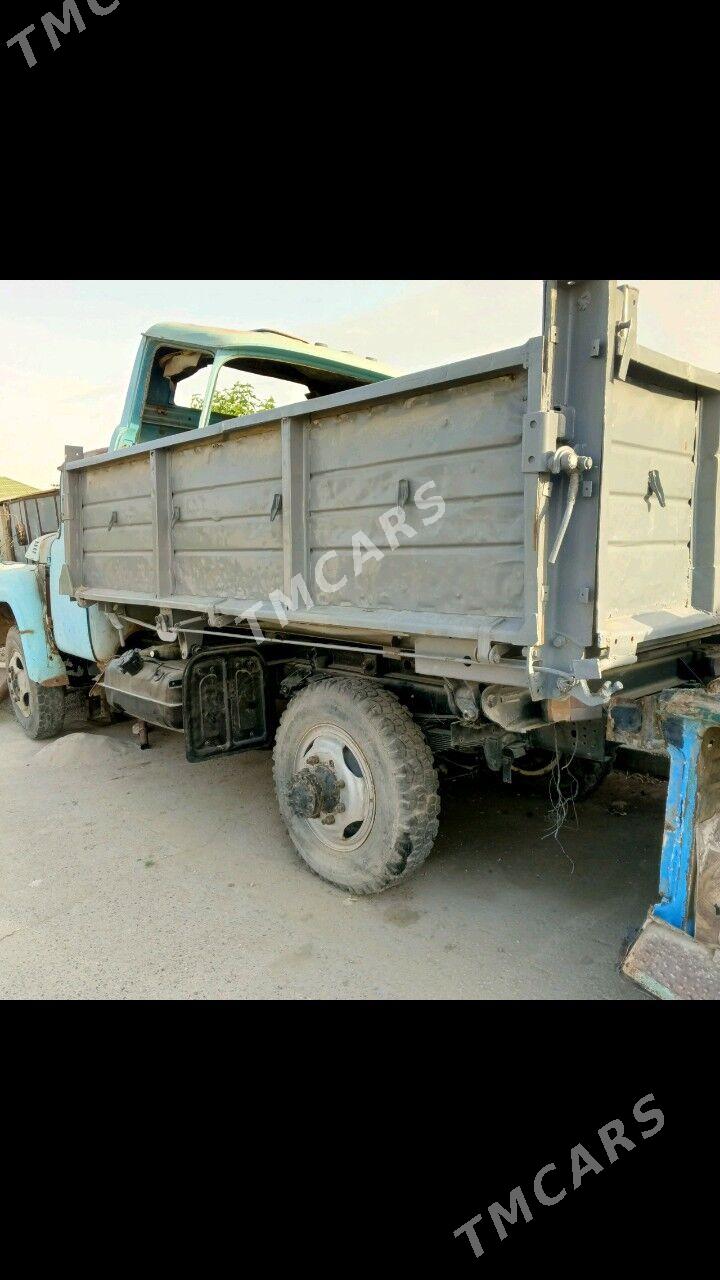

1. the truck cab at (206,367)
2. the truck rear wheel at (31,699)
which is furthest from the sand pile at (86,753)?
the truck cab at (206,367)

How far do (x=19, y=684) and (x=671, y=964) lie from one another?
5797 millimetres

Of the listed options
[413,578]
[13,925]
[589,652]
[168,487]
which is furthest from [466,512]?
[13,925]

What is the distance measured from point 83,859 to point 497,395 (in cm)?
322

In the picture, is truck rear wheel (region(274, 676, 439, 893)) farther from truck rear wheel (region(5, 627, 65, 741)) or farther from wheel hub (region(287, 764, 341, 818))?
truck rear wheel (region(5, 627, 65, 741))

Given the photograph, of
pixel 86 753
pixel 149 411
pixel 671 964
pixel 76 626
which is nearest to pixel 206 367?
pixel 149 411

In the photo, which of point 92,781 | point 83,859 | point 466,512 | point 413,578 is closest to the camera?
point 466,512

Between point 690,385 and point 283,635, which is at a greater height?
point 690,385

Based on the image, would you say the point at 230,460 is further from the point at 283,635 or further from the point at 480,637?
the point at 480,637

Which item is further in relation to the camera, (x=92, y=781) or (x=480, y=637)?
(x=92, y=781)

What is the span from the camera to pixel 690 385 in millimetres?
2928

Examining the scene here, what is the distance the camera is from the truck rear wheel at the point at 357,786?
3271 millimetres

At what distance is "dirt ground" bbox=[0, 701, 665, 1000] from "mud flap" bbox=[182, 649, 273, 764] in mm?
499

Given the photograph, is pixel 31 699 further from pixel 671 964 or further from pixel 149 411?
pixel 671 964

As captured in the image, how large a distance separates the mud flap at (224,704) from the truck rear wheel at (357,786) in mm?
721
